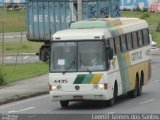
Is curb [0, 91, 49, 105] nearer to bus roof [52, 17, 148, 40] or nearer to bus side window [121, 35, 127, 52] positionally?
bus roof [52, 17, 148, 40]

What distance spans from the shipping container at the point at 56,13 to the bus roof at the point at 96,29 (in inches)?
679

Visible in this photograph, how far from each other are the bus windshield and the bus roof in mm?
233

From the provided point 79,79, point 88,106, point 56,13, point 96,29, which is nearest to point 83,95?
point 79,79

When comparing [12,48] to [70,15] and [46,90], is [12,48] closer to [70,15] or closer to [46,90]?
[70,15]

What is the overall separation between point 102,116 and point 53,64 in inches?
155

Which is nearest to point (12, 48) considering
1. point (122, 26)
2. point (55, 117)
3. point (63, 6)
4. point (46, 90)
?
point (63, 6)

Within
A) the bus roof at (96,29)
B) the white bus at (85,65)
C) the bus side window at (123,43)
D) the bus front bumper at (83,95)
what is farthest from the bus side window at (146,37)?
the bus front bumper at (83,95)

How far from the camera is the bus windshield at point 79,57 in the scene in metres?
25.4

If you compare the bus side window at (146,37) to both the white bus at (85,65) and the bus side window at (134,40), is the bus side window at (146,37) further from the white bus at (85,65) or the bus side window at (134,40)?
the white bus at (85,65)

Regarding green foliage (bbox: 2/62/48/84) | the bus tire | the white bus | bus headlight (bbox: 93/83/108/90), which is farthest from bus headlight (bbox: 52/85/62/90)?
green foliage (bbox: 2/62/48/84)

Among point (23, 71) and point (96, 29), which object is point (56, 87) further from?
point (23, 71)

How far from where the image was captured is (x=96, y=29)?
26.3 metres

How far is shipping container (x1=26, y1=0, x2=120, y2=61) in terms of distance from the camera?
47.8m

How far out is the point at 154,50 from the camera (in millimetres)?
60594
